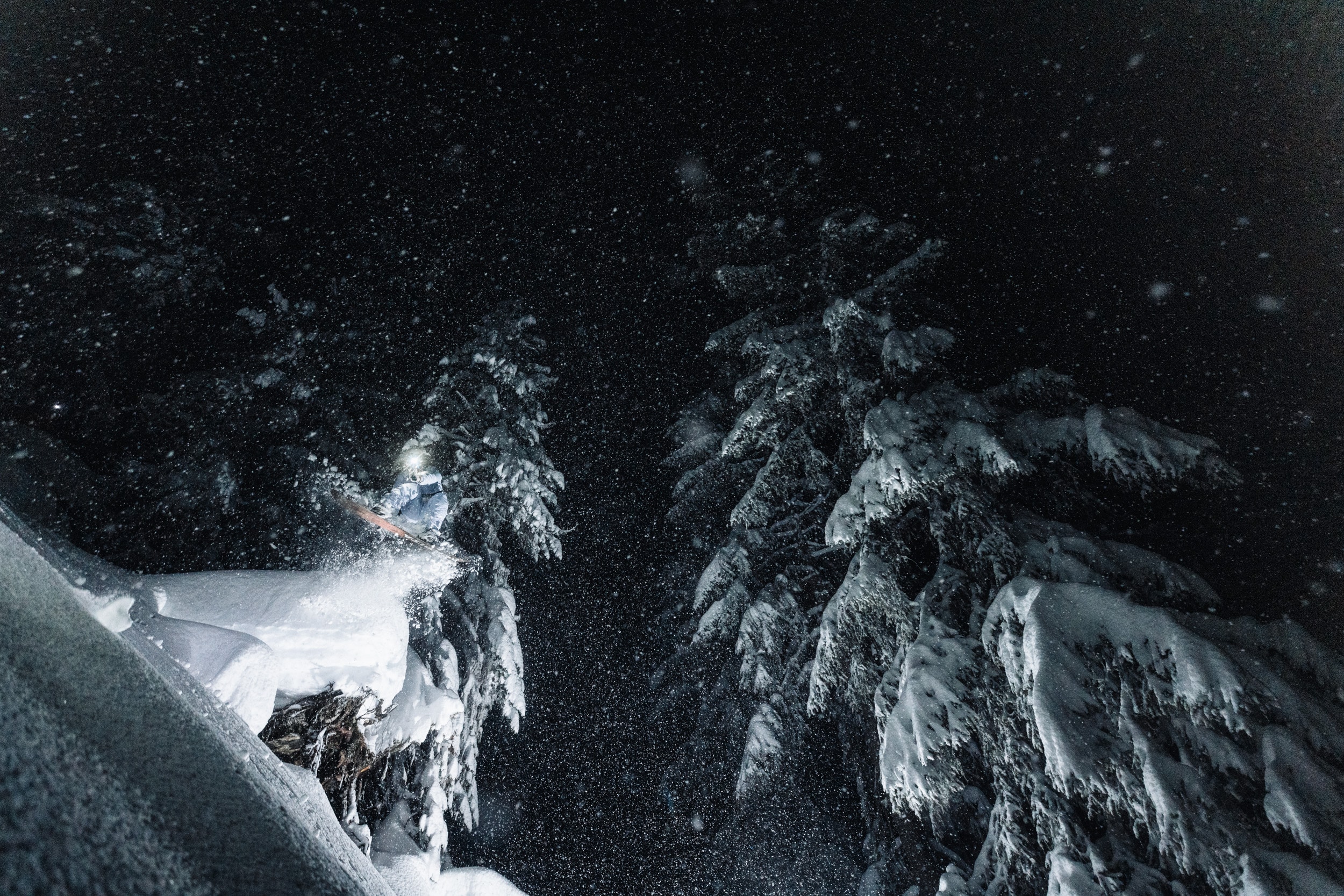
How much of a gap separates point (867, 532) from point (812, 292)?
173 inches

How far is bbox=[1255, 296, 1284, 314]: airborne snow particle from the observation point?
409 centimetres

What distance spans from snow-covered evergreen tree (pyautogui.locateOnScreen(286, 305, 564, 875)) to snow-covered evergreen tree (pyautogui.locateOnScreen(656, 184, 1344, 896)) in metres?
2.77

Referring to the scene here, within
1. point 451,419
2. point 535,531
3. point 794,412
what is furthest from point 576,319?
point 794,412

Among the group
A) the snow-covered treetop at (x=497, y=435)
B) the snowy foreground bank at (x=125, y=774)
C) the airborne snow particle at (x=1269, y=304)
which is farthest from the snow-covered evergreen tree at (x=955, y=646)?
the snowy foreground bank at (x=125, y=774)

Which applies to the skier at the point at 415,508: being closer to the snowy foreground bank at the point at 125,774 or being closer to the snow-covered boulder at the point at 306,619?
the snow-covered boulder at the point at 306,619

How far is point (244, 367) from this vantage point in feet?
25.6

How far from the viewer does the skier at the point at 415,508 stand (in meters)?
6.35

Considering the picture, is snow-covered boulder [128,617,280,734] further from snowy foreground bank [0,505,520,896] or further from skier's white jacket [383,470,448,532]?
skier's white jacket [383,470,448,532]

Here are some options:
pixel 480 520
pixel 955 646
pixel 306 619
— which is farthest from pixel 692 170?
pixel 306 619

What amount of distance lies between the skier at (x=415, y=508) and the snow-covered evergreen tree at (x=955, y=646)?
3733mm

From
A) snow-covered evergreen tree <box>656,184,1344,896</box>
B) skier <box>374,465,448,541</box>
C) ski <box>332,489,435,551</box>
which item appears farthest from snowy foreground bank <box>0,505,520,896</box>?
skier <box>374,465,448,541</box>

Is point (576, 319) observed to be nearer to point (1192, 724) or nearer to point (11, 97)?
point (11, 97)

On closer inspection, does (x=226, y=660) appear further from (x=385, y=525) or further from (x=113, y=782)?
(x=385, y=525)

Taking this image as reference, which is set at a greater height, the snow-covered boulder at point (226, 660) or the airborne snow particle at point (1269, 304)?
the snow-covered boulder at point (226, 660)
